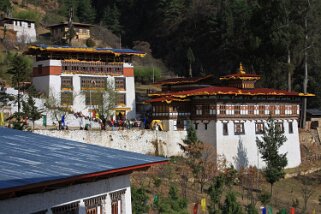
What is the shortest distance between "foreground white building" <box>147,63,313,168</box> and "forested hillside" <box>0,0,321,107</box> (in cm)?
929

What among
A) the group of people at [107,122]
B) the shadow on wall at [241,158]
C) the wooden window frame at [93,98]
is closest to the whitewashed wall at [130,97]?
the wooden window frame at [93,98]

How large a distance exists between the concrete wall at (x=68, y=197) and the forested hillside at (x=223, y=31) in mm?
44404

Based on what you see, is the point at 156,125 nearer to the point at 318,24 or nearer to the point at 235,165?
the point at 235,165

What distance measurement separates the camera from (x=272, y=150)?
48594mm

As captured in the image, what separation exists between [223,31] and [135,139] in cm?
4234

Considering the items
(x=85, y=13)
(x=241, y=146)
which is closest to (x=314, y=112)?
(x=241, y=146)

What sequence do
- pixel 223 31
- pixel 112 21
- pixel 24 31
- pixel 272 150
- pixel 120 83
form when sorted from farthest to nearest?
pixel 112 21
pixel 24 31
pixel 223 31
pixel 120 83
pixel 272 150

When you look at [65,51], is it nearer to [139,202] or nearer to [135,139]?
[135,139]

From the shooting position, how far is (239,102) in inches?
2040

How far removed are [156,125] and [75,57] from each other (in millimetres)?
13128

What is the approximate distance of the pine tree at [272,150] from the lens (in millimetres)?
46375

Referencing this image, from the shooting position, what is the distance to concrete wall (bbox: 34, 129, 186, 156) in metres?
43.0

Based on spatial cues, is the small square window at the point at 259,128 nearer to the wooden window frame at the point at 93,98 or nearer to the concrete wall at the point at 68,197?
the wooden window frame at the point at 93,98

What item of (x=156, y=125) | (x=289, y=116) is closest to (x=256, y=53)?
(x=289, y=116)
